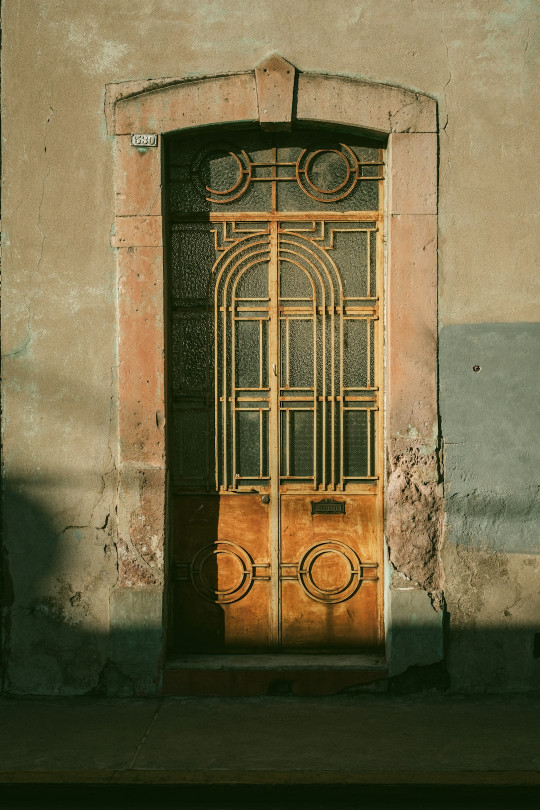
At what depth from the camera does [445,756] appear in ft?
12.8

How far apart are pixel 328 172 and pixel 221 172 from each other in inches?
27.3

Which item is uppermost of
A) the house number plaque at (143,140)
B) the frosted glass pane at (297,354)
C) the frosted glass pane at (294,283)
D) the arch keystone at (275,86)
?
the arch keystone at (275,86)

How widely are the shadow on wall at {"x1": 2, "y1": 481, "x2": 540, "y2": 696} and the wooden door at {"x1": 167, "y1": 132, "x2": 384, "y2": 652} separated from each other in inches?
13.6

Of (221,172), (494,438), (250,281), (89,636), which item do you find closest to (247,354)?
(250,281)

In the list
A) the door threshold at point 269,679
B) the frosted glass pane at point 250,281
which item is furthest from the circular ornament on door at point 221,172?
the door threshold at point 269,679

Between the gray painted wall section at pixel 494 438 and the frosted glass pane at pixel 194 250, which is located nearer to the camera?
the gray painted wall section at pixel 494 438

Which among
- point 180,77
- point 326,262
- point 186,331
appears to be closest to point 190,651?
point 186,331

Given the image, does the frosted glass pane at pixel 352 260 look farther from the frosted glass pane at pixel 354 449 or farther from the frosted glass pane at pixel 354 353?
the frosted glass pane at pixel 354 449

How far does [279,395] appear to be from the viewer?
490 cm

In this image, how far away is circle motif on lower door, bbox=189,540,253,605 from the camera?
4898 mm

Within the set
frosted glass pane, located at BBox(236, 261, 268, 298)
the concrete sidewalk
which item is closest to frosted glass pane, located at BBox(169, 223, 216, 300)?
frosted glass pane, located at BBox(236, 261, 268, 298)

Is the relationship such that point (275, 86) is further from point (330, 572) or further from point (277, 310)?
point (330, 572)

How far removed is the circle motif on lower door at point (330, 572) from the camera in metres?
4.89

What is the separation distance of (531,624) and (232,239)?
3071mm
